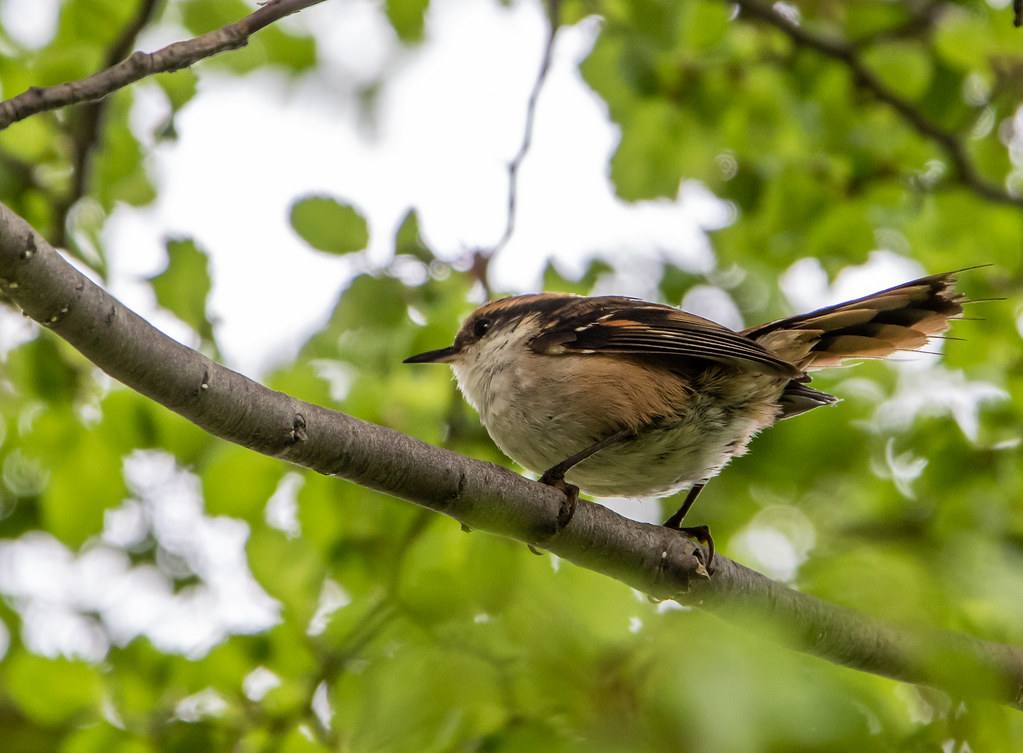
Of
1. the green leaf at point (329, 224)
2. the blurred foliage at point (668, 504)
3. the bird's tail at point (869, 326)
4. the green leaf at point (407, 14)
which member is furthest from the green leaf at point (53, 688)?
the green leaf at point (407, 14)

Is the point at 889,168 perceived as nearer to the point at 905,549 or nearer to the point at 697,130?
the point at 697,130

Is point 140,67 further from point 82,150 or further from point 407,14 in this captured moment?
point 407,14

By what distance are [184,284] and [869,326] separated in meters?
2.80

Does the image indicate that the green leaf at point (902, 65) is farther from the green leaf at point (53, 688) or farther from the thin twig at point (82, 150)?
the green leaf at point (53, 688)

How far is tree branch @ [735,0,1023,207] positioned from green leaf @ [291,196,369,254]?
263 centimetres

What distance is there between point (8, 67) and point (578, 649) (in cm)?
382

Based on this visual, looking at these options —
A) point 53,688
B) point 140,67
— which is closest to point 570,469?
point 53,688

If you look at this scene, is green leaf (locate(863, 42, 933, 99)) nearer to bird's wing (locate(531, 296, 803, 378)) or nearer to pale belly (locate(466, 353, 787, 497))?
bird's wing (locate(531, 296, 803, 378))

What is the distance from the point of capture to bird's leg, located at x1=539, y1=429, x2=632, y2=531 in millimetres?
2787

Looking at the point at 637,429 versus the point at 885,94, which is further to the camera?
the point at 885,94

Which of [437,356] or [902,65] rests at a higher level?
[902,65]

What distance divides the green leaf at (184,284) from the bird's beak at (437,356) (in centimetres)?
89

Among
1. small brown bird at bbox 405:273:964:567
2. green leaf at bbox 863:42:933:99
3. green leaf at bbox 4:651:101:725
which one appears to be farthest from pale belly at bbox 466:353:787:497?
green leaf at bbox 863:42:933:99

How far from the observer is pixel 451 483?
2.46m
